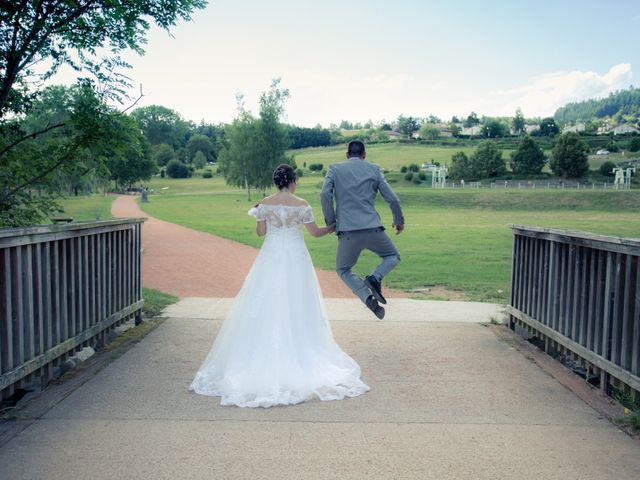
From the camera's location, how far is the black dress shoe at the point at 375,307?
6775 millimetres

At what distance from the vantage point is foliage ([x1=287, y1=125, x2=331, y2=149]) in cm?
17138

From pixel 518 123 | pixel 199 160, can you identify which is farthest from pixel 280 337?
pixel 518 123

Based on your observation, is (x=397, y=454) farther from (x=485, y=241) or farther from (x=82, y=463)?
(x=485, y=241)

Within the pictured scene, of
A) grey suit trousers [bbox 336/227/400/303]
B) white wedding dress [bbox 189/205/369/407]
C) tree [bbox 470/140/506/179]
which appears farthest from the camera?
tree [bbox 470/140/506/179]

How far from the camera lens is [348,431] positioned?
14.1 ft

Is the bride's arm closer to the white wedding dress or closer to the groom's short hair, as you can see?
the white wedding dress

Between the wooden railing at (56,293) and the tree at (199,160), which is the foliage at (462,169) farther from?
the wooden railing at (56,293)

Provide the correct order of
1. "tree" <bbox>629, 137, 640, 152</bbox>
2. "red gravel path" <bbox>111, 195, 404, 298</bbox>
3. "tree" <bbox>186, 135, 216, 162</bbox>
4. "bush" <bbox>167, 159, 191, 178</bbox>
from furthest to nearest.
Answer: "tree" <bbox>186, 135, 216, 162</bbox> → "tree" <bbox>629, 137, 640, 152</bbox> → "bush" <bbox>167, 159, 191, 178</bbox> → "red gravel path" <bbox>111, 195, 404, 298</bbox>

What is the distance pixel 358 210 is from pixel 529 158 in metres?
99.4

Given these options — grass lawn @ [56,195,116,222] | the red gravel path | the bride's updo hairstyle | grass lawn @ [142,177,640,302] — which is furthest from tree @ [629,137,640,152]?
the bride's updo hairstyle

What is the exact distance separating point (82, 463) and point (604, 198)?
56.9 meters

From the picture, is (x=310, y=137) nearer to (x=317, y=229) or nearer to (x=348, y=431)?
(x=317, y=229)

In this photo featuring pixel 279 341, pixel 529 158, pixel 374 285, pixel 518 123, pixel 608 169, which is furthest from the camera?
pixel 518 123

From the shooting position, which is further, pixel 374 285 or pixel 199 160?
pixel 199 160
